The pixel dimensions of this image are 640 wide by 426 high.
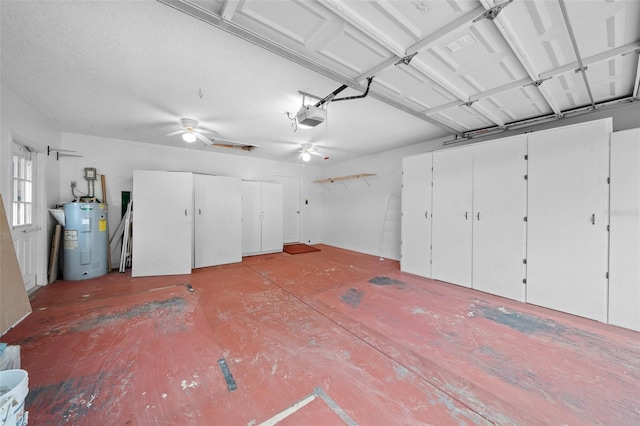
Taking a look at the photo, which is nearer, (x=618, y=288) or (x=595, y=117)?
(x=618, y=288)

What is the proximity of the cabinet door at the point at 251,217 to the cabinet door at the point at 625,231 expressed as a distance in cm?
600

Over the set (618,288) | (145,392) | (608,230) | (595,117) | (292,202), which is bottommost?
(145,392)

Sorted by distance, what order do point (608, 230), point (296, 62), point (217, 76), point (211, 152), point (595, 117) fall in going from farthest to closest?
point (211, 152) < point (595, 117) < point (608, 230) < point (217, 76) < point (296, 62)

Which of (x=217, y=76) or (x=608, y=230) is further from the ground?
(x=217, y=76)

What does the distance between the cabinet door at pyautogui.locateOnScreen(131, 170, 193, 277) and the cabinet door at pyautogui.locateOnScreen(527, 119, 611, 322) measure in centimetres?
557

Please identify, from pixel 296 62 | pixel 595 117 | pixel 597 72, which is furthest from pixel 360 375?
pixel 595 117

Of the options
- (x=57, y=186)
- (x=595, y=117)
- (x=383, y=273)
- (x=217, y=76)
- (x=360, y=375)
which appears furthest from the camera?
(x=383, y=273)

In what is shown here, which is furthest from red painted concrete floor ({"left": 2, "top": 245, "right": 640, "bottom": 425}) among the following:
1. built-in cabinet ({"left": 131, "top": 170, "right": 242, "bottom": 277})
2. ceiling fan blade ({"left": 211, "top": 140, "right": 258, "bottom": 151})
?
ceiling fan blade ({"left": 211, "top": 140, "right": 258, "bottom": 151})

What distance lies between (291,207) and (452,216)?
456cm

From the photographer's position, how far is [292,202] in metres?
7.06

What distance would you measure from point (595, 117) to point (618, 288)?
2.21 m

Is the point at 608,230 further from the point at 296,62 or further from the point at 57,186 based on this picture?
the point at 57,186

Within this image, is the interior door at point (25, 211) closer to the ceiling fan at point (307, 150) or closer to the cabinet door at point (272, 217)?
the cabinet door at point (272, 217)

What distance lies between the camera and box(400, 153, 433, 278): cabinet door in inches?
161
